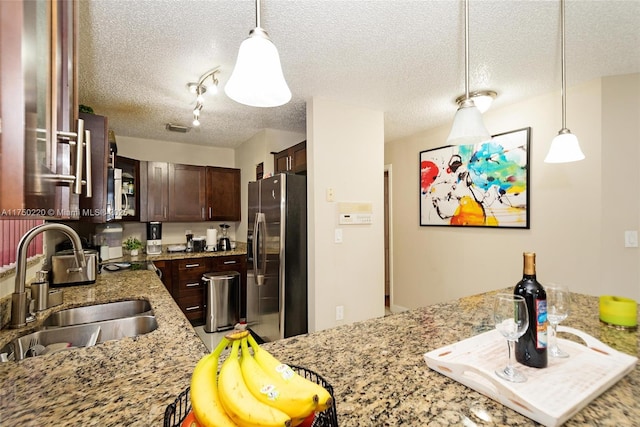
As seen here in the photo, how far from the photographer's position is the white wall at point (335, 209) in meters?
2.68

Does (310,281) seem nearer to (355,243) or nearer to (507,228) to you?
(355,243)

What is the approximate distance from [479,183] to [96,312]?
10.9 ft

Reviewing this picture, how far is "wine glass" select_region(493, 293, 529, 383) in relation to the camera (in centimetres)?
75

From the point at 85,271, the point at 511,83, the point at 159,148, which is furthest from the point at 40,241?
the point at 511,83

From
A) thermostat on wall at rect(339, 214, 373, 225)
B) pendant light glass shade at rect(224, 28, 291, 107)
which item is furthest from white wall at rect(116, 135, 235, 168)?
pendant light glass shade at rect(224, 28, 291, 107)

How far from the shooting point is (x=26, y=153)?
12.9 inches

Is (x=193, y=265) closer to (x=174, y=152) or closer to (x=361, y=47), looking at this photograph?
(x=174, y=152)

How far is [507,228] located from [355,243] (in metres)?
1.46

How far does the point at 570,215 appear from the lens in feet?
7.81

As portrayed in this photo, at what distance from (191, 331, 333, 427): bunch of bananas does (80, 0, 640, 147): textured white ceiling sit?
5.37 feet

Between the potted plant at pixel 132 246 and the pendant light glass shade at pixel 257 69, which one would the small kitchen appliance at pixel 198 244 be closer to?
the potted plant at pixel 132 246

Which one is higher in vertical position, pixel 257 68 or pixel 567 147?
pixel 257 68

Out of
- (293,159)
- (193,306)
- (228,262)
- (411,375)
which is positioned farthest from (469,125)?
(193,306)

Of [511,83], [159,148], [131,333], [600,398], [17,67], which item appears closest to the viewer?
[17,67]
